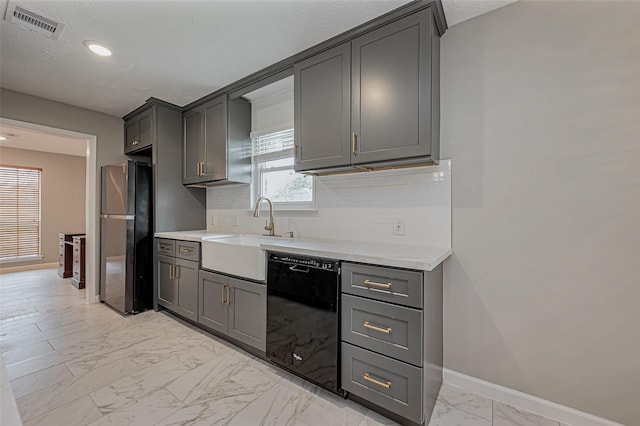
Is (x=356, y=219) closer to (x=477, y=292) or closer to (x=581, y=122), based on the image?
(x=477, y=292)

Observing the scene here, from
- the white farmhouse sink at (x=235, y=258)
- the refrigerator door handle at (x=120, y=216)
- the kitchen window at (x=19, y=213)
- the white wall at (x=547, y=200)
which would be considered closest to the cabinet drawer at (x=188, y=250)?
the white farmhouse sink at (x=235, y=258)

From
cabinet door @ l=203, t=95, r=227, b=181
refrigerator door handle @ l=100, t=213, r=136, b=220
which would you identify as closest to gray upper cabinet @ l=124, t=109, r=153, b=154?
cabinet door @ l=203, t=95, r=227, b=181

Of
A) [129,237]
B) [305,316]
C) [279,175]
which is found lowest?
[305,316]

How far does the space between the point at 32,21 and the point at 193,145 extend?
5.30 ft

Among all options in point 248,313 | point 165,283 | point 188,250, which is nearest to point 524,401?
point 248,313

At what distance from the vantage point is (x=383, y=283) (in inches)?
61.9

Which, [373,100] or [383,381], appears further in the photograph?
[373,100]

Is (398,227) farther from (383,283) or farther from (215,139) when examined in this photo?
(215,139)

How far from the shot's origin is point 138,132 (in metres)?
3.57

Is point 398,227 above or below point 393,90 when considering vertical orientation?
below

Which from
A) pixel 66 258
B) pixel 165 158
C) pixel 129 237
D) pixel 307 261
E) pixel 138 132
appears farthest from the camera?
pixel 66 258

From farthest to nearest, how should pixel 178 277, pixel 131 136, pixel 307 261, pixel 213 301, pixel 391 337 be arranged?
pixel 131 136
pixel 178 277
pixel 213 301
pixel 307 261
pixel 391 337

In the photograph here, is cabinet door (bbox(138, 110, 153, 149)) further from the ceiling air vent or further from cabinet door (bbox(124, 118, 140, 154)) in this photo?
the ceiling air vent

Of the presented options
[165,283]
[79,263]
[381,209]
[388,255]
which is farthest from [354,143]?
[79,263]
